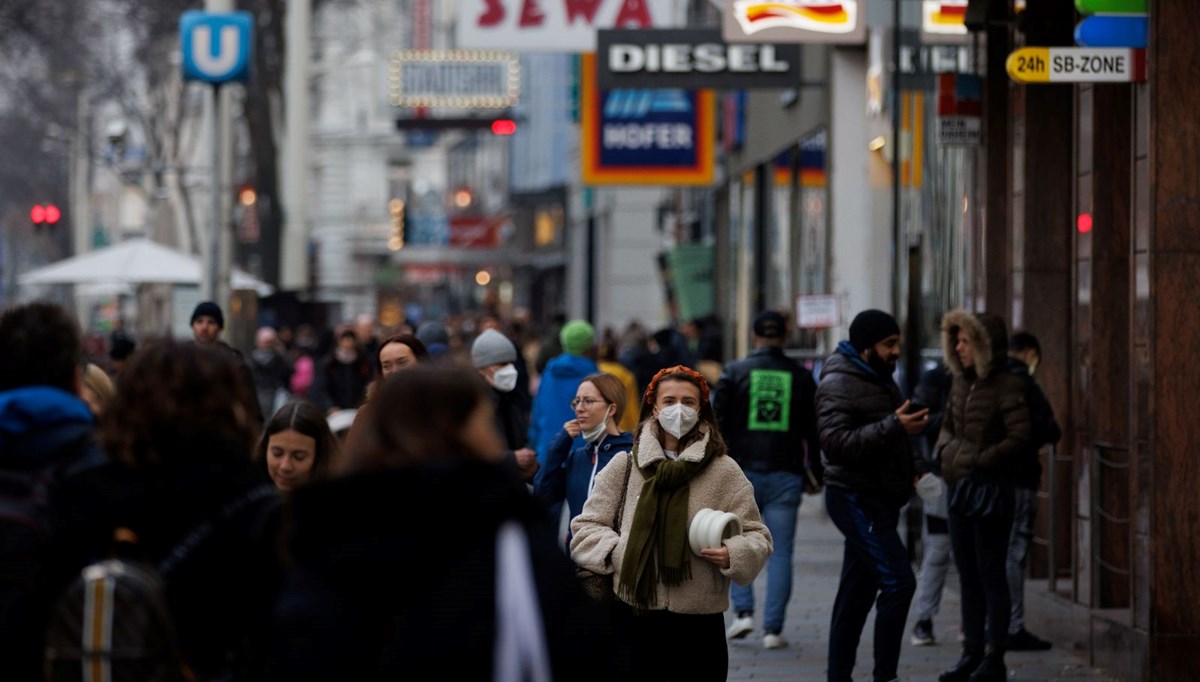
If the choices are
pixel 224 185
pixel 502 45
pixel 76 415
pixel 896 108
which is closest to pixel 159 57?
pixel 224 185

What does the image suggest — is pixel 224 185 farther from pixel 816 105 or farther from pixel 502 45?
pixel 816 105

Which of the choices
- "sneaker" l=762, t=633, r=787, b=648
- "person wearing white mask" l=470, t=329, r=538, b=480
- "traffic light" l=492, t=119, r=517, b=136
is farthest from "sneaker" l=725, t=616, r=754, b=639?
"traffic light" l=492, t=119, r=517, b=136

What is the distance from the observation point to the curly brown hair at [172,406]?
4531 mm

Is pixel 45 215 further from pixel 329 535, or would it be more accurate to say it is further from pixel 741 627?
pixel 329 535

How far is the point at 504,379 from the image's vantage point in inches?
455

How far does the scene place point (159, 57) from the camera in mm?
48406

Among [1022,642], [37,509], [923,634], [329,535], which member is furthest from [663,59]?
[329,535]

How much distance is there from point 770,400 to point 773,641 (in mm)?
1378

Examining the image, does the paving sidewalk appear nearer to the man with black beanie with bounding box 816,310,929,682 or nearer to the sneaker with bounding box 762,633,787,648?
the sneaker with bounding box 762,633,787,648

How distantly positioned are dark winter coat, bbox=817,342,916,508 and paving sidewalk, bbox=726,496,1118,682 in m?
1.42

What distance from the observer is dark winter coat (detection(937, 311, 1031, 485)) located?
10.6m

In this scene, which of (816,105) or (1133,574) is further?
(816,105)

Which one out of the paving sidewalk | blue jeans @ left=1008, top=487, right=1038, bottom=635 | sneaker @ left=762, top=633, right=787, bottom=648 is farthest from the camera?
sneaker @ left=762, top=633, right=787, bottom=648

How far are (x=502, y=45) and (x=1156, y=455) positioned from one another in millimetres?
12219
